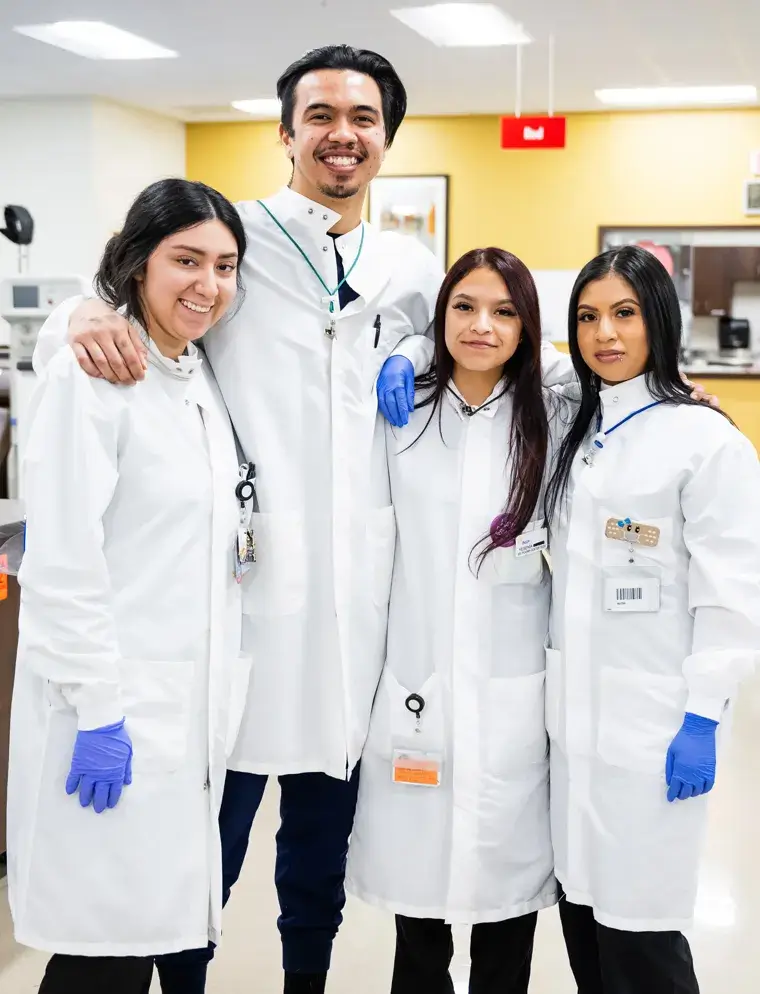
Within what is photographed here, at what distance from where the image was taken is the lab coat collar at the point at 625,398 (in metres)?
1.72

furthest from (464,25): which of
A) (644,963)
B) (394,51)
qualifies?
(644,963)

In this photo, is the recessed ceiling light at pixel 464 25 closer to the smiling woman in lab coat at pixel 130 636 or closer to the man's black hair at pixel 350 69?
the man's black hair at pixel 350 69

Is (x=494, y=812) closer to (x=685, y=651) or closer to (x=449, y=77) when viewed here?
(x=685, y=651)

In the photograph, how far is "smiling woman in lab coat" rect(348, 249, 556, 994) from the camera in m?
1.72

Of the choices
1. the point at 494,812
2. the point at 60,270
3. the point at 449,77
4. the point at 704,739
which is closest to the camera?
the point at 704,739

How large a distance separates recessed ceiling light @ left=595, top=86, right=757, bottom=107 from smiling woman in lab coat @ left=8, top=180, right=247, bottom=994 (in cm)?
713

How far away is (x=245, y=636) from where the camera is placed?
182 cm

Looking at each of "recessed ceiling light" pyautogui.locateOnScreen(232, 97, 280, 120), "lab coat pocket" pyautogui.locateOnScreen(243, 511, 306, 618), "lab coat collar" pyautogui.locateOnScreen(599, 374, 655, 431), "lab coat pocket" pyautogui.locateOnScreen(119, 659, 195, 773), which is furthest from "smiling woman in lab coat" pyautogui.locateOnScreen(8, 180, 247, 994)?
"recessed ceiling light" pyautogui.locateOnScreen(232, 97, 280, 120)

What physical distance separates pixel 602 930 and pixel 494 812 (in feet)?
0.84

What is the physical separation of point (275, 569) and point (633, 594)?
0.61 m

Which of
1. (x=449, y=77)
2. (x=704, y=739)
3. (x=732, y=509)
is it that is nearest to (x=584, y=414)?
(x=732, y=509)

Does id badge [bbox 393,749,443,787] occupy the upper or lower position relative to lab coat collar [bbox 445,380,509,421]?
lower

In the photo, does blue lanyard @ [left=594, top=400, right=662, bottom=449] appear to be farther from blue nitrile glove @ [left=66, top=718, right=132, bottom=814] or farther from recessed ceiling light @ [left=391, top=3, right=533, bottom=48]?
recessed ceiling light @ [left=391, top=3, right=533, bottom=48]

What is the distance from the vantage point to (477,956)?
183 cm
